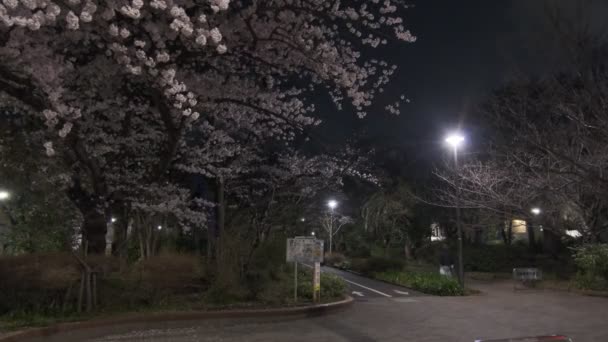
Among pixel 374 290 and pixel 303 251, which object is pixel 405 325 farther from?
pixel 374 290

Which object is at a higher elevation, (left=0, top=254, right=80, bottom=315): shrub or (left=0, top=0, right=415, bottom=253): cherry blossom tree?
(left=0, top=0, right=415, bottom=253): cherry blossom tree

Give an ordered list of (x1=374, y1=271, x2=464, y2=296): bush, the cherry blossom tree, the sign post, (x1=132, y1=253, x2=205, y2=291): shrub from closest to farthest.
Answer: the cherry blossom tree
(x1=132, y1=253, x2=205, y2=291): shrub
the sign post
(x1=374, y1=271, x2=464, y2=296): bush

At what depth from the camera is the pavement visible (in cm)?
900

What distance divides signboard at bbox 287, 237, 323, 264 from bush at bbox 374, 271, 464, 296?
6242mm

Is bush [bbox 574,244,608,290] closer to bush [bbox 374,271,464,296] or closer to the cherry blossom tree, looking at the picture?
bush [bbox 374,271,464,296]

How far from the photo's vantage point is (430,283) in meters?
17.7

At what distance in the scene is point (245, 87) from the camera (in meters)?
11.4

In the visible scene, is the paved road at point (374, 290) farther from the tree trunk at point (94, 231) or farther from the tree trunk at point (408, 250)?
the tree trunk at point (408, 250)

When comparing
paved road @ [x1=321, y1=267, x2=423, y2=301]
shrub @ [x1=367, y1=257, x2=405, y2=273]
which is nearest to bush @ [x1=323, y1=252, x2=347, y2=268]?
shrub @ [x1=367, y1=257, x2=405, y2=273]

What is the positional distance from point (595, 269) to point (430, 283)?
5.45 m

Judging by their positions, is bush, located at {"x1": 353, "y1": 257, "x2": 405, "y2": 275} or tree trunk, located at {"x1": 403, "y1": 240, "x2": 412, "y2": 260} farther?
tree trunk, located at {"x1": 403, "y1": 240, "x2": 412, "y2": 260}

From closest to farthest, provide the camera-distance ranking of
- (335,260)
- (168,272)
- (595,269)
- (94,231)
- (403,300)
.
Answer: (168,272) < (94,231) < (403,300) < (595,269) < (335,260)

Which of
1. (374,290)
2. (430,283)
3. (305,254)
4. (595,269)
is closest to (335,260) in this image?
(374,290)

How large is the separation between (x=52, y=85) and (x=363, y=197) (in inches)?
1273
